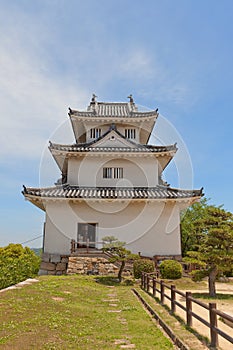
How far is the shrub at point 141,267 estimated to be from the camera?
15.4 m

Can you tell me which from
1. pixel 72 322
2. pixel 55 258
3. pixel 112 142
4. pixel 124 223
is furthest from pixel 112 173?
pixel 72 322

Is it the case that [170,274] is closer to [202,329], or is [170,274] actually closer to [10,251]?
[202,329]

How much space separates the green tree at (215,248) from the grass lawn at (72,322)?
349 cm

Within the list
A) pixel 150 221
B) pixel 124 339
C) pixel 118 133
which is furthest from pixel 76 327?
pixel 118 133

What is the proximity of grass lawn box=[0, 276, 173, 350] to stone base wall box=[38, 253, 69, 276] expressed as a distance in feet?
23.6

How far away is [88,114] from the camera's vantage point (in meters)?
24.0

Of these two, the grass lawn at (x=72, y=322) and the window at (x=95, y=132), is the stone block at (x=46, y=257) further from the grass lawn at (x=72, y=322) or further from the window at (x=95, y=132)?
the window at (x=95, y=132)

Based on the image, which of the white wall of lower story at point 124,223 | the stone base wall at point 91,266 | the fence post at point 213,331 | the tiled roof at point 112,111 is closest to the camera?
the fence post at point 213,331

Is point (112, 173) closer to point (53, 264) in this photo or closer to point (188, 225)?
point (53, 264)

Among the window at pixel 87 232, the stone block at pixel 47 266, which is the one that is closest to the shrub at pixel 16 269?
the stone block at pixel 47 266

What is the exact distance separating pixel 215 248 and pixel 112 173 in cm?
1129

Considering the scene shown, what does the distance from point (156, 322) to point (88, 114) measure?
18901mm

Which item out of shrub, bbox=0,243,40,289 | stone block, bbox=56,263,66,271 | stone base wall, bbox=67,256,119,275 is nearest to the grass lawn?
shrub, bbox=0,243,40,289

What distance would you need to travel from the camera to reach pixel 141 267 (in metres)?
15.4
